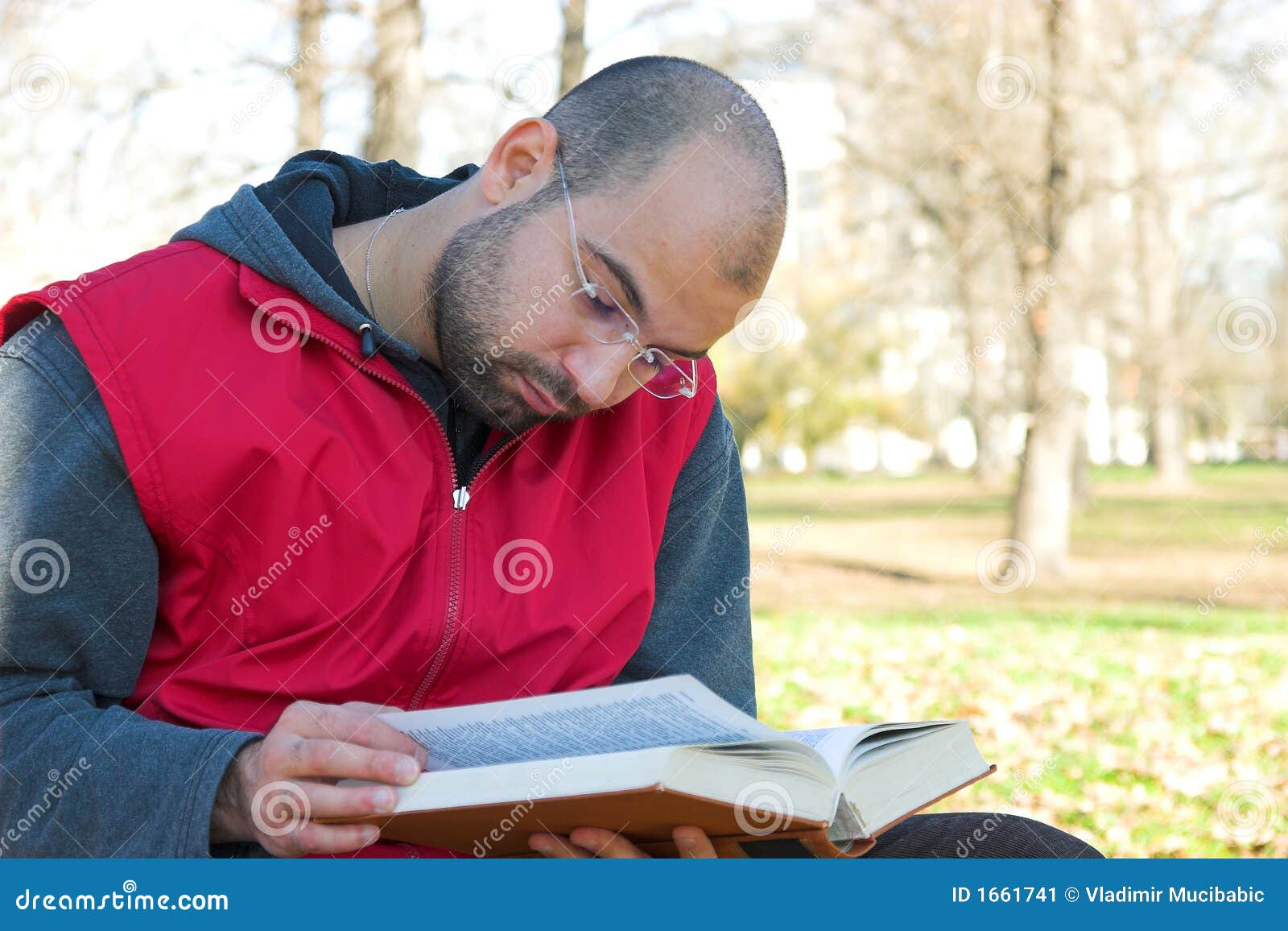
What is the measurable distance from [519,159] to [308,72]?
5.59m

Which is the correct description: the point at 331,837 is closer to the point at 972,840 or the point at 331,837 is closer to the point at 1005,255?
the point at 972,840

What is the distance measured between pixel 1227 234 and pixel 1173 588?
5.84 m

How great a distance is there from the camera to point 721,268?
1.97m

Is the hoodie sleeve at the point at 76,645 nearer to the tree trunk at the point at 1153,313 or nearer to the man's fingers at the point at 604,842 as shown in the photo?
the man's fingers at the point at 604,842

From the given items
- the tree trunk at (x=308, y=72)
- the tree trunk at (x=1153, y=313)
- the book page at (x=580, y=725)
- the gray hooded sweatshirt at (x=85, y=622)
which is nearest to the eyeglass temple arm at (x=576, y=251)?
the gray hooded sweatshirt at (x=85, y=622)

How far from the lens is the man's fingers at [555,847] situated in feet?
4.89

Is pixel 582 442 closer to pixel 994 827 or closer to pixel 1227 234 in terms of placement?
pixel 994 827

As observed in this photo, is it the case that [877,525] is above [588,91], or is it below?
A: below

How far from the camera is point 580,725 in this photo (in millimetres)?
1467

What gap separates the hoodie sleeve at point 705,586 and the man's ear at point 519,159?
1.76 feet

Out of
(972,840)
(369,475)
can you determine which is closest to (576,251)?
(369,475)

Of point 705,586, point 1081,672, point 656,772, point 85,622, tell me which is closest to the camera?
point 656,772

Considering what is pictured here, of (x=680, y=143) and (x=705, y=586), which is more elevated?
(x=680, y=143)

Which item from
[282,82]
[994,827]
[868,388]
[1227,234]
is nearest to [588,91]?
[994,827]
